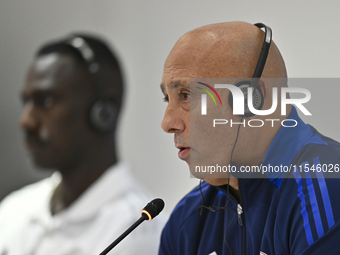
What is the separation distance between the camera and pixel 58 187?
1.83m

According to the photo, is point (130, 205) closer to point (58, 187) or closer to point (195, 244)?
point (58, 187)

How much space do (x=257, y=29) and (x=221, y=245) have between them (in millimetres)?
518

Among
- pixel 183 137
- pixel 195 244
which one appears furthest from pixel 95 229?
pixel 183 137

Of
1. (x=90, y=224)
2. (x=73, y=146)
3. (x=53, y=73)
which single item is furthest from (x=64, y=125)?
(x=90, y=224)

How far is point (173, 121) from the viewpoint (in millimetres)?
883

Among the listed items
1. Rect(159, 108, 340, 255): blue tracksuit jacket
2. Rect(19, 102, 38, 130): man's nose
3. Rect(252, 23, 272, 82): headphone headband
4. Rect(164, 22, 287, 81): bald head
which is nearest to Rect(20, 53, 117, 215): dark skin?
Rect(19, 102, 38, 130): man's nose

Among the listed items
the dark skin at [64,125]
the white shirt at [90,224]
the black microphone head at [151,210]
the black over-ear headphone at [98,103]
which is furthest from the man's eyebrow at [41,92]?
the black microphone head at [151,210]

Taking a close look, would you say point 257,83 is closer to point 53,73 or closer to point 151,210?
point 151,210

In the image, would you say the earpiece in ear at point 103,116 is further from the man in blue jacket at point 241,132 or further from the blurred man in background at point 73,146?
the man in blue jacket at point 241,132

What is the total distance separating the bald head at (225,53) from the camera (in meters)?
0.84

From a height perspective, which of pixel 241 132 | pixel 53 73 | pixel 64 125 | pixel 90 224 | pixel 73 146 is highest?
pixel 53 73

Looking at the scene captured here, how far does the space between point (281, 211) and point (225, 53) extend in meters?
0.35

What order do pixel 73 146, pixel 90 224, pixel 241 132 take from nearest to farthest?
pixel 241 132 < pixel 90 224 < pixel 73 146

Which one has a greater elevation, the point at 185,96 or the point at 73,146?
the point at 185,96
